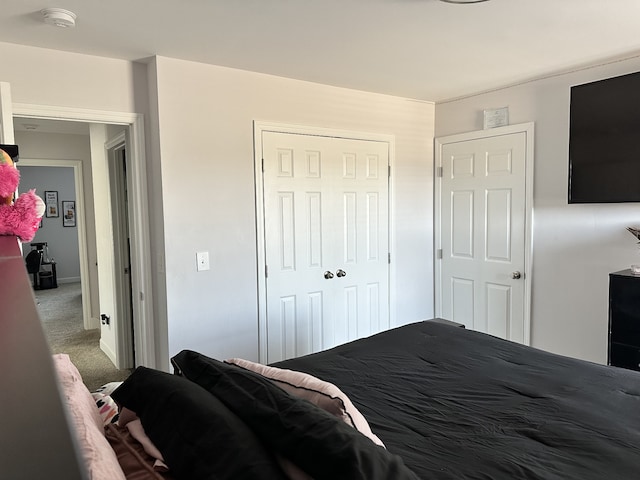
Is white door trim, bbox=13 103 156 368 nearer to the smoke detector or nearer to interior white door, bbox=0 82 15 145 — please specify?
interior white door, bbox=0 82 15 145

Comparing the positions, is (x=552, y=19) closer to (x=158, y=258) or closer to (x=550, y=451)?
(x=550, y=451)

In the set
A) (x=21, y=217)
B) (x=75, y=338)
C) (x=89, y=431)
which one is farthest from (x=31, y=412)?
(x=75, y=338)

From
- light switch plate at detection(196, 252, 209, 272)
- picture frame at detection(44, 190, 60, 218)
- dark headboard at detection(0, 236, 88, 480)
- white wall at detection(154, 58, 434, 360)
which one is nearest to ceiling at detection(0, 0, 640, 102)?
white wall at detection(154, 58, 434, 360)

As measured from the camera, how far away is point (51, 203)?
9102 millimetres

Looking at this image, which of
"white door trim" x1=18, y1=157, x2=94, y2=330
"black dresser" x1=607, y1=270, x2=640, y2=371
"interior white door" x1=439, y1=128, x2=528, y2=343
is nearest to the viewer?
"black dresser" x1=607, y1=270, x2=640, y2=371

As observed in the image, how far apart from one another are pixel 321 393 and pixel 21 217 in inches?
39.4

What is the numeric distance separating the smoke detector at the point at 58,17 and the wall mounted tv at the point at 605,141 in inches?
120

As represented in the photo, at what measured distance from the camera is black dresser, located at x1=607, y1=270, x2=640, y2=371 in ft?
9.27

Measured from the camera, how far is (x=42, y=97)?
270 cm

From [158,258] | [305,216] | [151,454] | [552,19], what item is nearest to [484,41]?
[552,19]

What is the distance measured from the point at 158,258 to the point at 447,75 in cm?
241

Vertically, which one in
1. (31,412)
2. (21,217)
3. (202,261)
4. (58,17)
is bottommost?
(202,261)

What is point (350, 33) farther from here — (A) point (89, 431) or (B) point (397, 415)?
(A) point (89, 431)

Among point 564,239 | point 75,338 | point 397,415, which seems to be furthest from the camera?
point 75,338
